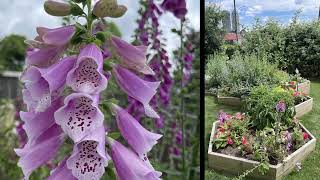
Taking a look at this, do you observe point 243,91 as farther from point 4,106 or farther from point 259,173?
point 4,106

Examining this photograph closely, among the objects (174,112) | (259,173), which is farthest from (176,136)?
(259,173)

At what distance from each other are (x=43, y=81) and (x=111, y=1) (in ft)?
0.42

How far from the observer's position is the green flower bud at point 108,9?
614 millimetres

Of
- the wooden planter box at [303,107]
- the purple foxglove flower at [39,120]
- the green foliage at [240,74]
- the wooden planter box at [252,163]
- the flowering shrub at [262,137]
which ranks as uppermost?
the purple foxglove flower at [39,120]

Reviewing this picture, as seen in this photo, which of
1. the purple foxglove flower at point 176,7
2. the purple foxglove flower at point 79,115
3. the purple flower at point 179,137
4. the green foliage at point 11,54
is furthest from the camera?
the green foliage at point 11,54

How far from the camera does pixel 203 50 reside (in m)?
1.73

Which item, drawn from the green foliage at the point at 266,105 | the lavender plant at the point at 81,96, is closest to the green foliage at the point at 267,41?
the green foliage at the point at 266,105

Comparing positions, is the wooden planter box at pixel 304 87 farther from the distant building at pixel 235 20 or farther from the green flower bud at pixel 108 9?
the green flower bud at pixel 108 9

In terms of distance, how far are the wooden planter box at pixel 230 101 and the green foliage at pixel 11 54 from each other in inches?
33.3

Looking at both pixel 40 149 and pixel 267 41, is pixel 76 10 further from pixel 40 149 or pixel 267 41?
pixel 267 41

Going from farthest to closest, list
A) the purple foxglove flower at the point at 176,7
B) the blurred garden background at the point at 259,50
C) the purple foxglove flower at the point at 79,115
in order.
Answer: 1. the blurred garden background at the point at 259,50
2. the purple foxglove flower at the point at 176,7
3. the purple foxglove flower at the point at 79,115

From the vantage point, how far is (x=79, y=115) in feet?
1.88

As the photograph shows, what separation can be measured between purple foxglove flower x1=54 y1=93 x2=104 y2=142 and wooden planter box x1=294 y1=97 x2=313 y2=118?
4.79 feet

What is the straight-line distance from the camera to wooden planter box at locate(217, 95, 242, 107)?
194 centimetres
